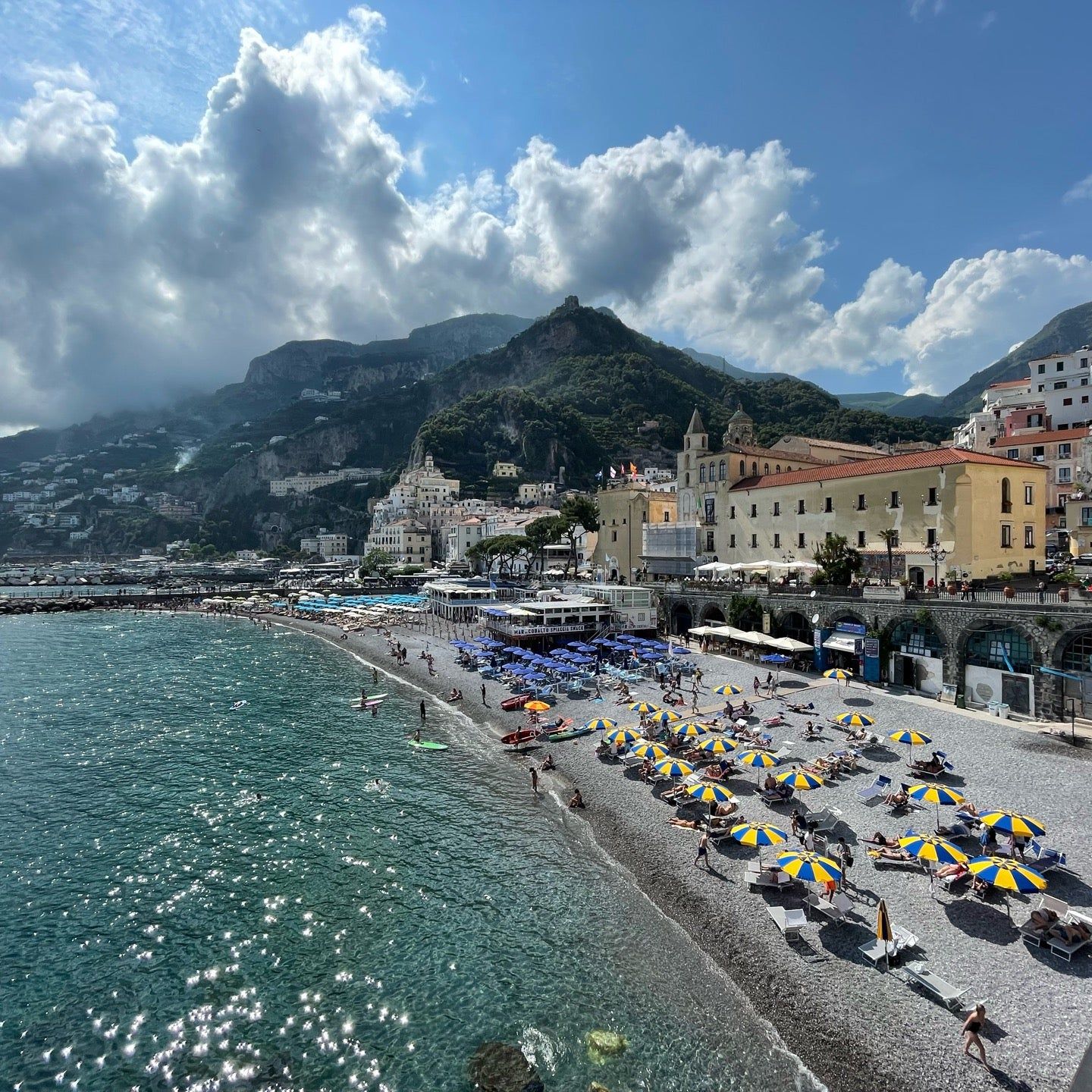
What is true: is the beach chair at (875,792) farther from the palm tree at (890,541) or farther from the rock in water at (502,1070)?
the palm tree at (890,541)

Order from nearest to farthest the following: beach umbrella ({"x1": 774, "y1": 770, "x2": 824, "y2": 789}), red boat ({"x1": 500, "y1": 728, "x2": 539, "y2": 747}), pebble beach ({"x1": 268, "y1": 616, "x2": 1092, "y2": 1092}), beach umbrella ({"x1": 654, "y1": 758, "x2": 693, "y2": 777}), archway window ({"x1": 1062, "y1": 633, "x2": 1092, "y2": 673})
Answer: pebble beach ({"x1": 268, "y1": 616, "x2": 1092, "y2": 1092}), beach umbrella ({"x1": 774, "y1": 770, "x2": 824, "y2": 789}), beach umbrella ({"x1": 654, "y1": 758, "x2": 693, "y2": 777}), archway window ({"x1": 1062, "y1": 633, "x2": 1092, "y2": 673}), red boat ({"x1": 500, "y1": 728, "x2": 539, "y2": 747})

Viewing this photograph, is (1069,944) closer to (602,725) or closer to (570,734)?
(602,725)

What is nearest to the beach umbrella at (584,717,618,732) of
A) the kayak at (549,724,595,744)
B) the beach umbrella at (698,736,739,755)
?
the kayak at (549,724,595,744)

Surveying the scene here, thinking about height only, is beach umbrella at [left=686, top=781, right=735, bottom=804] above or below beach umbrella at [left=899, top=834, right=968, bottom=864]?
below

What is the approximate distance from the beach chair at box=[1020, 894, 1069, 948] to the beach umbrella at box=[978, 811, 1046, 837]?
164cm

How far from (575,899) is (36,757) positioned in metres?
27.6

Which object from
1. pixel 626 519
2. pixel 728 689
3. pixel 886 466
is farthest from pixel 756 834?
pixel 626 519

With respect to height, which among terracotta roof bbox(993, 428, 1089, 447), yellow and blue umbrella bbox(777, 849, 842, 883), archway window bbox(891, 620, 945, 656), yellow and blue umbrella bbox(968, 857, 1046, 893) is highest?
terracotta roof bbox(993, 428, 1089, 447)

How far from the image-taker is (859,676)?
112 ft

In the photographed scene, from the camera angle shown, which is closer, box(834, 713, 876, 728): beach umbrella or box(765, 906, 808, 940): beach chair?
box(765, 906, 808, 940): beach chair

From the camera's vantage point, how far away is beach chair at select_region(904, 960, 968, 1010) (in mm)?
11594

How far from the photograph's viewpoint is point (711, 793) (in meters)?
18.7

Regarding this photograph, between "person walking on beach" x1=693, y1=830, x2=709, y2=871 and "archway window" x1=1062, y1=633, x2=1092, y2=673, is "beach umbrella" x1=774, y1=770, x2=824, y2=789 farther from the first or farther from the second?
"archway window" x1=1062, y1=633, x2=1092, y2=673

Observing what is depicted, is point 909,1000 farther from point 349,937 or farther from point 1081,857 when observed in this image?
point 349,937
